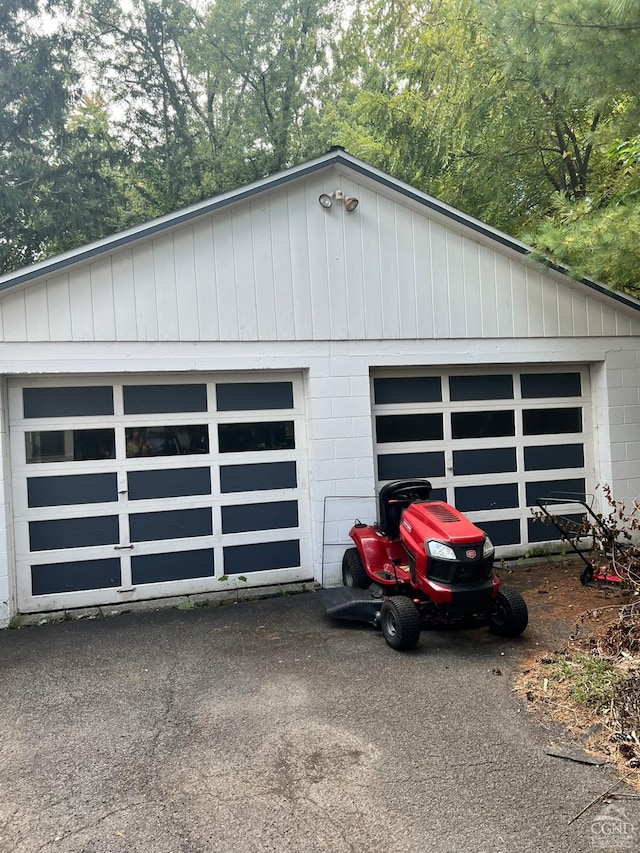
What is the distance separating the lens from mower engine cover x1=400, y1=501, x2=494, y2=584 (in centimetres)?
453

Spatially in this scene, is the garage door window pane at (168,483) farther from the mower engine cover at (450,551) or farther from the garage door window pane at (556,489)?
the garage door window pane at (556,489)

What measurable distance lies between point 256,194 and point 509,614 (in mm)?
4592

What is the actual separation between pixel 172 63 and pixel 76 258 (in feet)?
49.6

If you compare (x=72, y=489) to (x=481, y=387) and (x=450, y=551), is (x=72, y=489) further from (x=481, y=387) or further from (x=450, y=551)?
(x=481, y=387)

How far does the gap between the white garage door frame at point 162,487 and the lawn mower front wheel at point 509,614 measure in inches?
93.4

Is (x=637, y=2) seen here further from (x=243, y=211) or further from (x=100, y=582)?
(x=100, y=582)

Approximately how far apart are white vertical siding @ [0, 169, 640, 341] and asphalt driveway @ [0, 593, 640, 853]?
9.79 ft

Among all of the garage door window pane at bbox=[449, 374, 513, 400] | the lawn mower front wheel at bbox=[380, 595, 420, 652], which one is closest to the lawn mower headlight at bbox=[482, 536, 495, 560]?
the lawn mower front wheel at bbox=[380, 595, 420, 652]

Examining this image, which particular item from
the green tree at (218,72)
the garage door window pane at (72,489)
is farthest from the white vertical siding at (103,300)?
the green tree at (218,72)

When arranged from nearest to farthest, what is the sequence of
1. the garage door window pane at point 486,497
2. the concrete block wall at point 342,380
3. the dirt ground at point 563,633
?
1. the dirt ground at point 563,633
2. the concrete block wall at point 342,380
3. the garage door window pane at point 486,497

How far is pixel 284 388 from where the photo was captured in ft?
22.0

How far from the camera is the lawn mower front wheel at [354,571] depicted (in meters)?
5.85

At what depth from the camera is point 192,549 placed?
21.0 feet

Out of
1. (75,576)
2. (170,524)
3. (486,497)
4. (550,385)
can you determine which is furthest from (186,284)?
(550,385)
